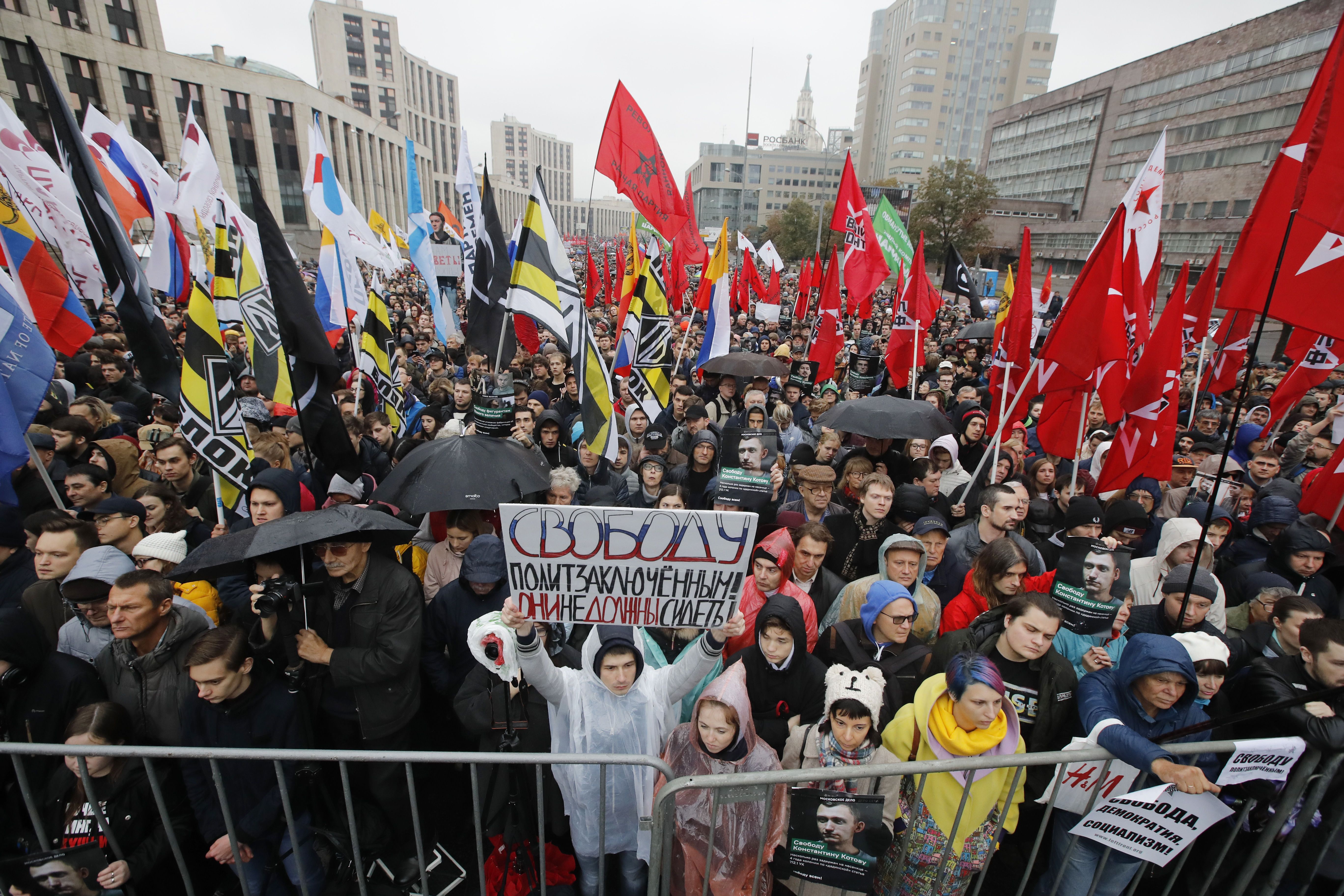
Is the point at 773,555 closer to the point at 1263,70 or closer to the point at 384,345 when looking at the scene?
the point at 384,345

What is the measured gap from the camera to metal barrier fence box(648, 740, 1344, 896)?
217 centimetres

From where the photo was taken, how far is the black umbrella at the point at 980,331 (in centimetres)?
1254

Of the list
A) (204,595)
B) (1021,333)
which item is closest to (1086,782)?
(1021,333)

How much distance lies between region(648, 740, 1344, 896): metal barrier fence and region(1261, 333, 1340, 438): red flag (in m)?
5.15

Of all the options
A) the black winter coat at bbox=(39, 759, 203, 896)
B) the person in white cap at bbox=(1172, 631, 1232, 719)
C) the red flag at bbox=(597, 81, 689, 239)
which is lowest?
the black winter coat at bbox=(39, 759, 203, 896)

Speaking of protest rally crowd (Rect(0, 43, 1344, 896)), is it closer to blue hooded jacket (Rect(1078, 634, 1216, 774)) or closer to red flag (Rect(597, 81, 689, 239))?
blue hooded jacket (Rect(1078, 634, 1216, 774))

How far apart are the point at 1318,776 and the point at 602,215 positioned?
6906 inches

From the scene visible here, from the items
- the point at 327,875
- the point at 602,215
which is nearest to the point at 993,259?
the point at 327,875

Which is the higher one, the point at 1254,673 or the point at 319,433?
the point at 319,433

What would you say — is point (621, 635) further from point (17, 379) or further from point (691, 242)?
point (691, 242)

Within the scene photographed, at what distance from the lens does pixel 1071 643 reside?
3260 millimetres

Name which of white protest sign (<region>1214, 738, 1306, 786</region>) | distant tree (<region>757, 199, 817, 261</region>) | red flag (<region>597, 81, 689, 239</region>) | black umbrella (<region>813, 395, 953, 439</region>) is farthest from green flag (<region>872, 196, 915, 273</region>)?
distant tree (<region>757, 199, 817, 261</region>)

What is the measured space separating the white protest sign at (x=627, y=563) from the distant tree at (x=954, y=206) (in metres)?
42.2

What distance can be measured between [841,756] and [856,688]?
29cm
